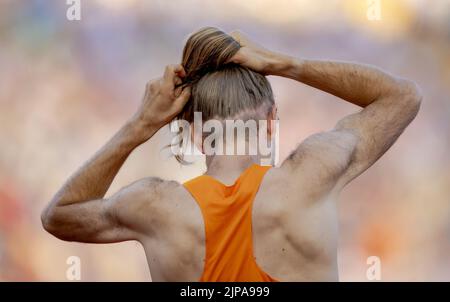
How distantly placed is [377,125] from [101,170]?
2.26ft

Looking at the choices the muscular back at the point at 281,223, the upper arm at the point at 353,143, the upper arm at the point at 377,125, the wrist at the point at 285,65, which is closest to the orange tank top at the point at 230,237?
the muscular back at the point at 281,223

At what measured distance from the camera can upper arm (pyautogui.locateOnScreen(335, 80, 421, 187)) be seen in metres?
1.65

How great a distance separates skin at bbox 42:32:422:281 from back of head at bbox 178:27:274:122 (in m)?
0.03

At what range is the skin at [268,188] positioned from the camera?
1.54 m

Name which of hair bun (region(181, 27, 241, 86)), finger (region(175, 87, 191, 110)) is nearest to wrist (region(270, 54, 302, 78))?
hair bun (region(181, 27, 241, 86))

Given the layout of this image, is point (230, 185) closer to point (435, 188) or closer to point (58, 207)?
point (58, 207)

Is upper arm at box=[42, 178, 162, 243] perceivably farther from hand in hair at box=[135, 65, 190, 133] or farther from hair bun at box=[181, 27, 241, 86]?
hair bun at box=[181, 27, 241, 86]

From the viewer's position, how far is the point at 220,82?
66.6 inches

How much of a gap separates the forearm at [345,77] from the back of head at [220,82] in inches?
4.2

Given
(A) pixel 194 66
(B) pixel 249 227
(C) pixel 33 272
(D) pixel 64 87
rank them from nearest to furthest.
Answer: (B) pixel 249 227 → (A) pixel 194 66 → (C) pixel 33 272 → (D) pixel 64 87

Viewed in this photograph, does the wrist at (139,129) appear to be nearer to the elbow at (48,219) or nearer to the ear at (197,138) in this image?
the ear at (197,138)

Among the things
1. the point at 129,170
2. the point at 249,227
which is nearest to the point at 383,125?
the point at 249,227

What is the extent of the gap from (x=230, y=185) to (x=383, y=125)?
0.42 m

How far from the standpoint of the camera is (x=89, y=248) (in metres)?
5.21
